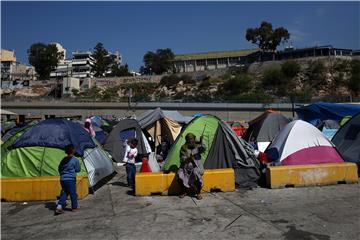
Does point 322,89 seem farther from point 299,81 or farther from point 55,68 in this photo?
point 55,68

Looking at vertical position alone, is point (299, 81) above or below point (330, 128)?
above

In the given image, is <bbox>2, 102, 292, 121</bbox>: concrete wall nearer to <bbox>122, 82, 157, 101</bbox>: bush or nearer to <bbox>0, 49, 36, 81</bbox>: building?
<bbox>122, 82, 157, 101</bbox>: bush

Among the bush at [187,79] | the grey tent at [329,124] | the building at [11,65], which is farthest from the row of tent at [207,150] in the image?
the building at [11,65]

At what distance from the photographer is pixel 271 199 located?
867 centimetres

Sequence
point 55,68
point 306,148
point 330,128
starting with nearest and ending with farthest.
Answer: point 306,148 → point 330,128 → point 55,68

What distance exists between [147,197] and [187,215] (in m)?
1.82

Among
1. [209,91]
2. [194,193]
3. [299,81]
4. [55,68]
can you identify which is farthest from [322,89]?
[55,68]

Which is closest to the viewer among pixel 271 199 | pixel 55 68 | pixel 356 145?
pixel 271 199

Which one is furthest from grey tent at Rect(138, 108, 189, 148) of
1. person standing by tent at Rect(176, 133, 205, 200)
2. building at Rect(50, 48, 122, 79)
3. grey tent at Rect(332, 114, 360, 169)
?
building at Rect(50, 48, 122, 79)

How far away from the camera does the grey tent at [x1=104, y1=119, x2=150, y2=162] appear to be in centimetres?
1568

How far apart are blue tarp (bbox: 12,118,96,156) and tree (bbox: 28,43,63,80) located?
4161 inches

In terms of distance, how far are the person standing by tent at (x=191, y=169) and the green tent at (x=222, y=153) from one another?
1100 mm

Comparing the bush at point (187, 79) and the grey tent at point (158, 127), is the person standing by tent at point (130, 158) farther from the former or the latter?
the bush at point (187, 79)

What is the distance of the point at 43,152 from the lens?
Answer: 9.98 meters
